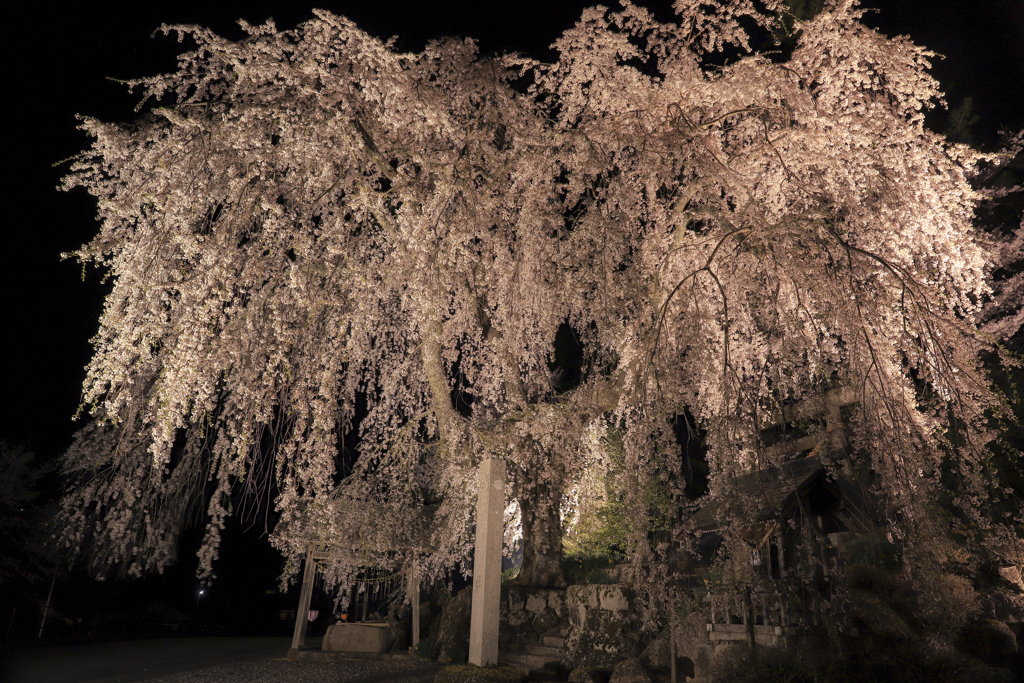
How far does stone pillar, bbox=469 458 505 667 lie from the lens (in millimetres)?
7562

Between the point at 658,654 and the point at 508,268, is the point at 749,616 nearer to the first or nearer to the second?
the point at 658,654

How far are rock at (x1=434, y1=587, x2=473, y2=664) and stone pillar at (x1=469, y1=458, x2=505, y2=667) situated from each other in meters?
2.77

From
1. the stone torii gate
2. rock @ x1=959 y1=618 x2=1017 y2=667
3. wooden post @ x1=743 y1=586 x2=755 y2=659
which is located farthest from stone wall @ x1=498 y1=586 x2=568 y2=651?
rock @ x1=959 y1=618 x2=1017 y2=667

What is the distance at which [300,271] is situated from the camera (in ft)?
16.8

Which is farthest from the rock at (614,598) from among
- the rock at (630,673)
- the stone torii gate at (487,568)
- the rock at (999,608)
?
the rock at (999,608)

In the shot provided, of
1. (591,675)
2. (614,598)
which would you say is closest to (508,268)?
(591,675)

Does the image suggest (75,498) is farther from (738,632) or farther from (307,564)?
(738,632)

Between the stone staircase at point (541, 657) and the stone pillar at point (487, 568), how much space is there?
207 centimetres

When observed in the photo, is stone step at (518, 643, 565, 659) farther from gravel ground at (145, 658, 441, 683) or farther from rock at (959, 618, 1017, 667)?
rock at (959, 618, 1017, 667)

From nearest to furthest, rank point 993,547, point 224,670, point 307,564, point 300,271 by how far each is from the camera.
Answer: point 300,271 → point 993,547 → point 224,670 → point 307,564

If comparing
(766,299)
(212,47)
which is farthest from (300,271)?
(766,299)

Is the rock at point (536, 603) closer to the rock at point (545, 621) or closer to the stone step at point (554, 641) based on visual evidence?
the rock at point (545, 621)

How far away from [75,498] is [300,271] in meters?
3.34

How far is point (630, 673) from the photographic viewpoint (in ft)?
27.1
